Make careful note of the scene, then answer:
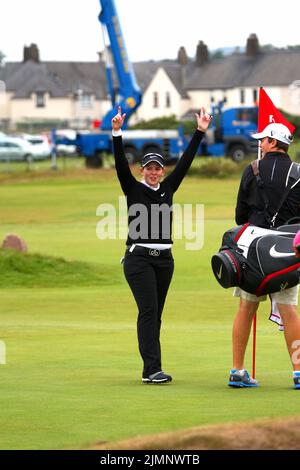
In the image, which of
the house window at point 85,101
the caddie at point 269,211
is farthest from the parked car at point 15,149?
the caddie at point 269,211

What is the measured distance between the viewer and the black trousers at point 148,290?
11352mm

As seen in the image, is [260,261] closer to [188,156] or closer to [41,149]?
[188,156]

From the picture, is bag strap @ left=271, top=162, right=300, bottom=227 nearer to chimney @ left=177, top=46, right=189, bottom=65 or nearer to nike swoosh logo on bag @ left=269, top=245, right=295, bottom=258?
nike swoosh logo on bag @ left=269, top=245, right=295, bottom=258

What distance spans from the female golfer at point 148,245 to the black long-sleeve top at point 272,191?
0.86 metres

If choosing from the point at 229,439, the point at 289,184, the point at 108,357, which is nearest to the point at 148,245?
the point at 289,184

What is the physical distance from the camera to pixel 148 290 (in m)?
11.4

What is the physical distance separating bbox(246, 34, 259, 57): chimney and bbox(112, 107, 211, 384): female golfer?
132087 mm

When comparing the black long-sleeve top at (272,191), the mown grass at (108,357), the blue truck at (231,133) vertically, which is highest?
the black long-sleeve top at (272,191)

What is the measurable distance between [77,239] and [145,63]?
460 ft

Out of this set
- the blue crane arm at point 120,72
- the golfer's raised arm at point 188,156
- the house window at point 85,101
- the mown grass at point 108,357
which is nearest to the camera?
the mown grass at point 108,357

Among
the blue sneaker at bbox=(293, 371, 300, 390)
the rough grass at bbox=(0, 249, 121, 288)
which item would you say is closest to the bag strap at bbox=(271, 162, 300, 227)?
the blue sneaker at bbox=(293, 371, 300, 390)

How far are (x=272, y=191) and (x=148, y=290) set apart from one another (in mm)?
1378

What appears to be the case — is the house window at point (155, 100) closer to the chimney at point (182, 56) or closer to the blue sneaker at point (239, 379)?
the chimney at point (182, 56)

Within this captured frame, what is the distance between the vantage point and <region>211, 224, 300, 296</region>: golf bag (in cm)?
1046
